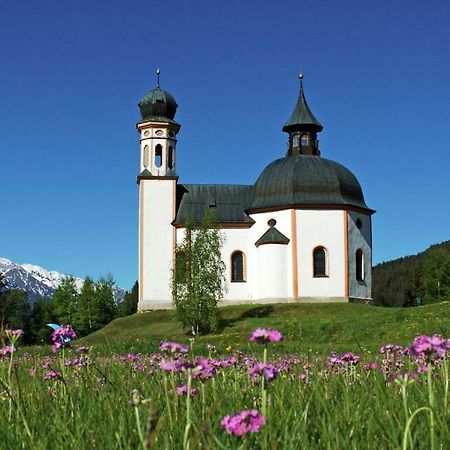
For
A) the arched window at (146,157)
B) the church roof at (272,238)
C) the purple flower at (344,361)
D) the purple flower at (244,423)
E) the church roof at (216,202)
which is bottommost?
the purple flower at (344,361)

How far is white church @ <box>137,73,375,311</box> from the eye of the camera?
152 feet

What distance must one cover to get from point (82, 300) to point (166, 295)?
35835mm

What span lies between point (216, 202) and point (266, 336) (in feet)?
157

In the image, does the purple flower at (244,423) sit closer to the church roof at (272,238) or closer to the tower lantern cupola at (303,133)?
the church roof at (272,238)

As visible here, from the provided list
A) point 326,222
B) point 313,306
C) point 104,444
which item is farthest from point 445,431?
point 326,222

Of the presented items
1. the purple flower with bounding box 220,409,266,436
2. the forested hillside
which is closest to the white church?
the forested hillside

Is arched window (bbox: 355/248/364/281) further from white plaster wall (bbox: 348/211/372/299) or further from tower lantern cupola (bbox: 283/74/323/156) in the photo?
tower lantern cupola (bbox: 283/74/323/156)

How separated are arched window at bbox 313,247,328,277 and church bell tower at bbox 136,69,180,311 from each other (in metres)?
9.76

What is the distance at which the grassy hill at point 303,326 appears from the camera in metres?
20.0

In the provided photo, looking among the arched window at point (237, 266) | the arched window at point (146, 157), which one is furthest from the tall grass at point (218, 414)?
the arched window at point (146, 157)

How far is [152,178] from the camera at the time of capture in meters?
49.5

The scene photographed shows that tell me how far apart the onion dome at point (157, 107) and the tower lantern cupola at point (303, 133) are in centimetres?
886

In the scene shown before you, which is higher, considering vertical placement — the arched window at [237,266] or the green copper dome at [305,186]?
the green copper dome at [305,186]

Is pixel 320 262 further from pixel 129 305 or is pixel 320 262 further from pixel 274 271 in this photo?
pixel 129 305
